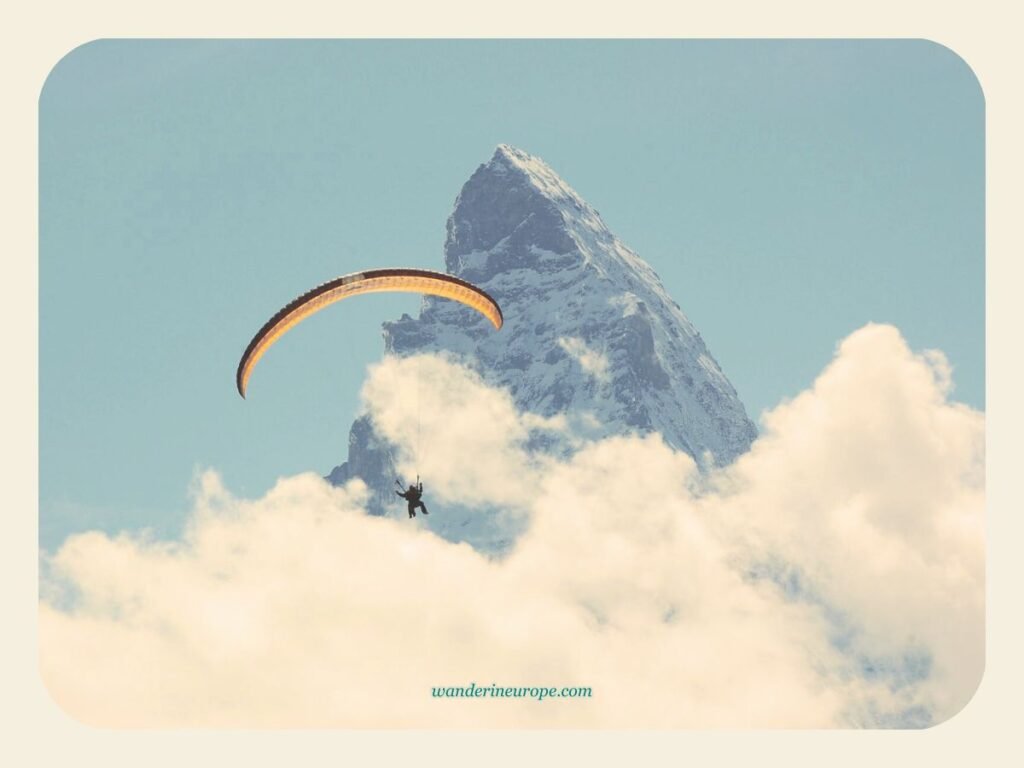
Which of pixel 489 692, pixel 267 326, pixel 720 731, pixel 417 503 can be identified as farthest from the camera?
pixel 489 692

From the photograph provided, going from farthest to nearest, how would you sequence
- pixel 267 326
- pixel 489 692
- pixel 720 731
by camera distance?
pixel 489 692 < pixel 720 731 < pixel 267 326

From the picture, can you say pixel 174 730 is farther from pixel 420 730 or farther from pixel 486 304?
pixel 486 304

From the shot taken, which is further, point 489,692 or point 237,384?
point 489,692

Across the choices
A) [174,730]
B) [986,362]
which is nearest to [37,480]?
[174,730]

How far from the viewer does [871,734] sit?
58.6 metres

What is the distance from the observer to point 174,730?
58.6 metres

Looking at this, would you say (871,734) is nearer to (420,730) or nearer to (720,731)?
(720,731)

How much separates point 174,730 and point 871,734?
24816 mm

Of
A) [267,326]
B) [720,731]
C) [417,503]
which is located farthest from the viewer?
[417,503]

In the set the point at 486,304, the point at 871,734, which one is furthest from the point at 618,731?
the point at 486,304

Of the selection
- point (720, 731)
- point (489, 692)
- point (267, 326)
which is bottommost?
point (720, 731)

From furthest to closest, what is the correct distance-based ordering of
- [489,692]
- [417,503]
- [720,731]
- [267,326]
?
[489,692], [417,503], [720,731], [267,326]

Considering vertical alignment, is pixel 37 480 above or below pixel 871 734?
above

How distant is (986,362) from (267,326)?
27.9 metres
